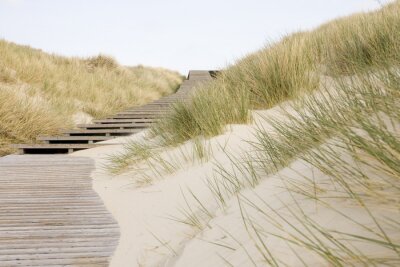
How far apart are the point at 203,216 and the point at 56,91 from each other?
887cm

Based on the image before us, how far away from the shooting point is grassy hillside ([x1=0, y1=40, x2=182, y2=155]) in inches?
265

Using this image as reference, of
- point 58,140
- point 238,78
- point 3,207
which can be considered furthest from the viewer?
point 58,140

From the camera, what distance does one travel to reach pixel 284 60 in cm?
447

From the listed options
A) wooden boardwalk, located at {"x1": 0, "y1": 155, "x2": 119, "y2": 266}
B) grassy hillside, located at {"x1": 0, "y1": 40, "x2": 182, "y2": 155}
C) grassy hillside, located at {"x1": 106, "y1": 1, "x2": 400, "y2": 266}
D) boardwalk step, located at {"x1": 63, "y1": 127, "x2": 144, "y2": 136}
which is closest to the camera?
grassy hillside, located at {"x1": 106, "y1": 1, "x2": 400, "y2": 266}

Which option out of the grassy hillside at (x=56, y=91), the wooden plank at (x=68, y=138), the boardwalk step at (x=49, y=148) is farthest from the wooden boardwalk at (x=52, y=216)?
the grassy hillside at (x=56, y=91)

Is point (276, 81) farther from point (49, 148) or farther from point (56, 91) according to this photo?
point (56, 91)

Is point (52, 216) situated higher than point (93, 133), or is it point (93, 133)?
point (93, 133)

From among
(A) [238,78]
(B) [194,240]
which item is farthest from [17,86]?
(B) [194,240]

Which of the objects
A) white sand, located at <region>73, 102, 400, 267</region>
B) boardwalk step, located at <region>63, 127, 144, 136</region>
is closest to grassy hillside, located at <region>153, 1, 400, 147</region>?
white sand, located at <region>73, 102, 400, 267</region>

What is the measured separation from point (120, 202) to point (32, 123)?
13.8ft

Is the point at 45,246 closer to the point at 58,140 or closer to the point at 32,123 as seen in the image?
the point at 58,140

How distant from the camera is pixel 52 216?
290 centimetres

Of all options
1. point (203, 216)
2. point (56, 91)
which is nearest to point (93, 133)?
point (56, 91)

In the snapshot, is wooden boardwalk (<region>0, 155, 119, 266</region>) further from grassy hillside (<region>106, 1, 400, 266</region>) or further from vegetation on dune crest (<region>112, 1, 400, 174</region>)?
vegetation on dune crest (<region>112, 1, 400, 174</region>)
